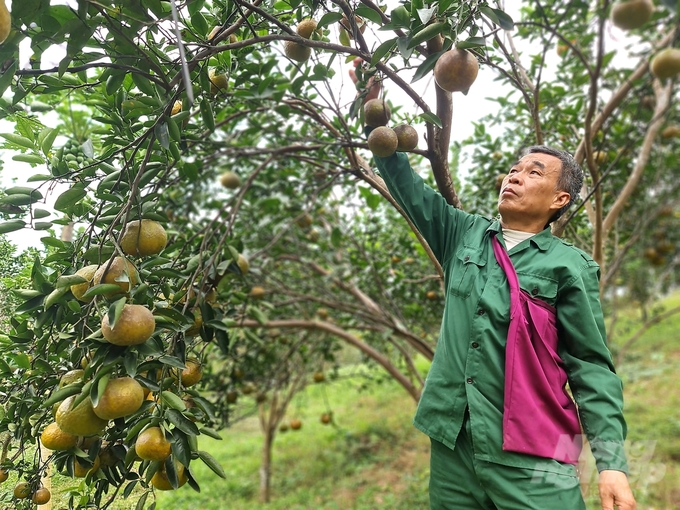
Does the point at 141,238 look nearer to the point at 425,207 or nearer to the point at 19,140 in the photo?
the point at 19,140

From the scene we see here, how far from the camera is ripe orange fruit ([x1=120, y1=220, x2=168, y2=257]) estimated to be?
129 centimetres

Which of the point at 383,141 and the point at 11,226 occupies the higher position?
the point at 383,141

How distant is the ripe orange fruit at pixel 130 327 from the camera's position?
1038mm

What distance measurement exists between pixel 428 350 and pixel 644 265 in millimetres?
5837

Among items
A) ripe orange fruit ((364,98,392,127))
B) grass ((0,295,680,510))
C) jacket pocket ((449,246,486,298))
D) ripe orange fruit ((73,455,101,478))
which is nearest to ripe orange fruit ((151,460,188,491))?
ripe orange fruit ((73,455,101,478))

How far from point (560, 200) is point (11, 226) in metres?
1.47

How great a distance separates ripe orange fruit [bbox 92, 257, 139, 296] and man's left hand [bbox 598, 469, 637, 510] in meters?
1.15

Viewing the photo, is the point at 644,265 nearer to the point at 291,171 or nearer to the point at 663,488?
the point at 663,488

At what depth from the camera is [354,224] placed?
3.68 meters

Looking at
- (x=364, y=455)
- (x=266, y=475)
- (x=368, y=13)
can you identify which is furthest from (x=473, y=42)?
(x=364, y=455)

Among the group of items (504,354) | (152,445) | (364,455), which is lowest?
(364,455)

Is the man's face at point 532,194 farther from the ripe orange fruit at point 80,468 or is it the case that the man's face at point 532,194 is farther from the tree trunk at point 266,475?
the tree trunk at point 266,475

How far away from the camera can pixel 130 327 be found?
105cm

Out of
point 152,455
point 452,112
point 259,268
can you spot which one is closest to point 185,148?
point 452,112
